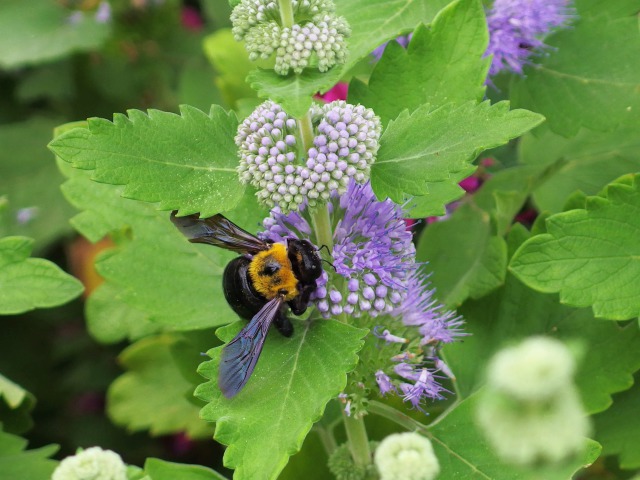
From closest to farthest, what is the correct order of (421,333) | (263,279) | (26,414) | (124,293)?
(263,279), (421,333), (124,293), (26,414)

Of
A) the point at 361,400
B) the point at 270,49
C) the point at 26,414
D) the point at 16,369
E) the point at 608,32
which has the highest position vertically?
the point at 270,49

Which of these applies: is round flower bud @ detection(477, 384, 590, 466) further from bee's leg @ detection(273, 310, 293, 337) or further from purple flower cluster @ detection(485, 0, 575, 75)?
purple flower cluster @ detection(485, 0, 575, 75)

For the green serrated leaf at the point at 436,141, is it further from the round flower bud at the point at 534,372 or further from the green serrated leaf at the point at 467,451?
the round flower bud at the point at 534,372

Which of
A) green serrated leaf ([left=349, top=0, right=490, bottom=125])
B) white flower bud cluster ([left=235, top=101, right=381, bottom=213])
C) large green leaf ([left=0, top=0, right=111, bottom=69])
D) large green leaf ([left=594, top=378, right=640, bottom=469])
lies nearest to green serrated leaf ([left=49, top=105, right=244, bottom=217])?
white flower bud cluster ([left=235, top=101, right=381, bottom=213])

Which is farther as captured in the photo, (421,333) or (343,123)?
(421,333)

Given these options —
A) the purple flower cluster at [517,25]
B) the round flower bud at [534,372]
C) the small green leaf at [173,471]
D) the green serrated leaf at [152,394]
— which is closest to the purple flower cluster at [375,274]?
the small green leaf at [173,471]

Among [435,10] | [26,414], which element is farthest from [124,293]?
[435,10]

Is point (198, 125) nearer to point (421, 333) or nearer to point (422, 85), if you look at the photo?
point (422, 85)
